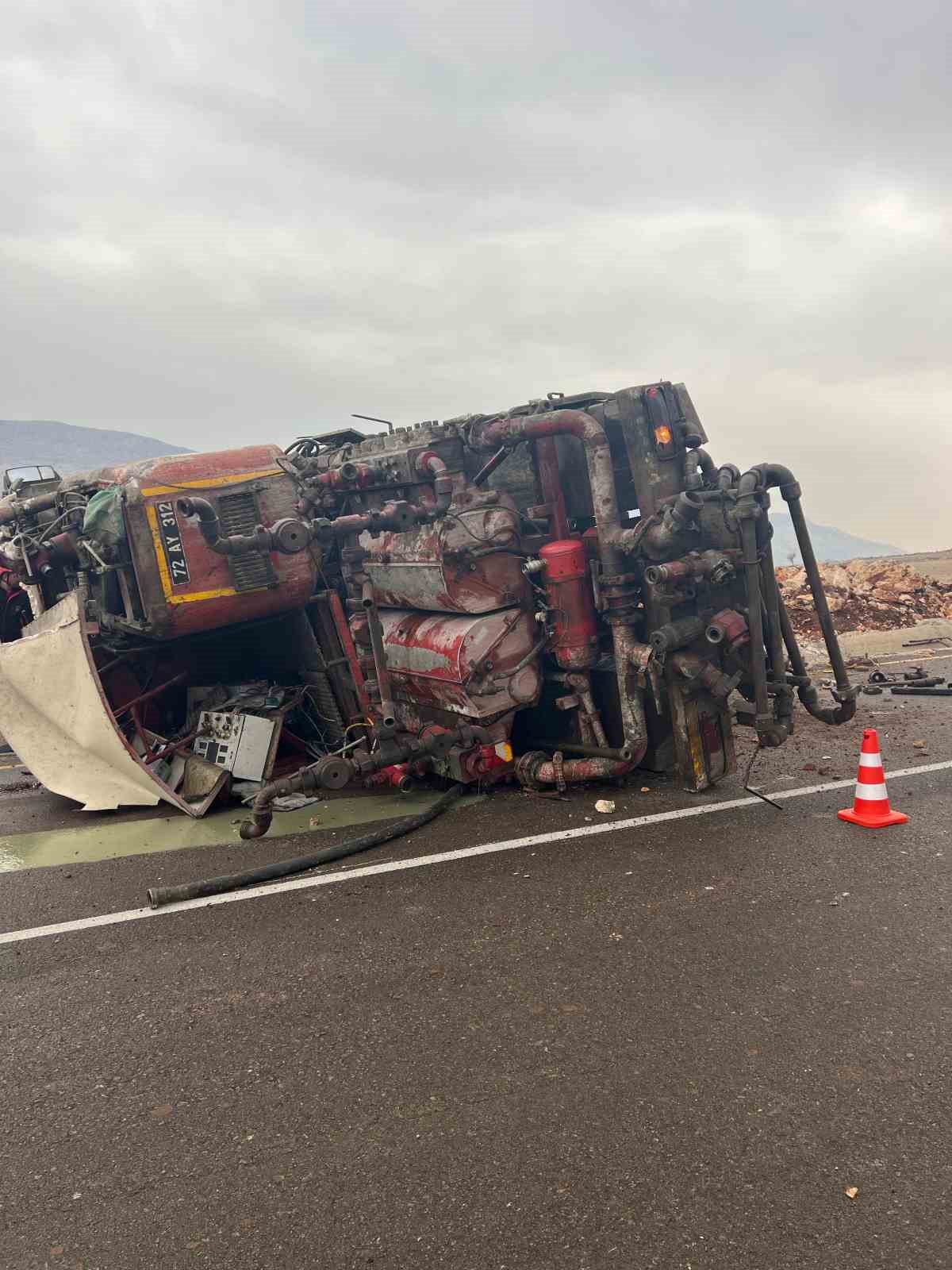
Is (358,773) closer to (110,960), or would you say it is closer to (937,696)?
(110,960)

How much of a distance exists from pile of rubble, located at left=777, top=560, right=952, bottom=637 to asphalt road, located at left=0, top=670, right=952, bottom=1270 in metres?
9.73

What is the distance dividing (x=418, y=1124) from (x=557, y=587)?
3.67 metres

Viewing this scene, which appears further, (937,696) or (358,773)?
(937,696)

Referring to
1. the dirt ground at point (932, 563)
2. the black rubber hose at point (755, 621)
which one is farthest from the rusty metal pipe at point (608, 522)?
the dirt ground at point (932, 563)

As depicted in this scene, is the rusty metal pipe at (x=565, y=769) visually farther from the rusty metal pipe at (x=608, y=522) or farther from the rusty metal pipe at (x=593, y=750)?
the rusty metal pipe at (x=608, y=522)

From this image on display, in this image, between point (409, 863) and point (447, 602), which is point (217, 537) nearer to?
point (447, 602)

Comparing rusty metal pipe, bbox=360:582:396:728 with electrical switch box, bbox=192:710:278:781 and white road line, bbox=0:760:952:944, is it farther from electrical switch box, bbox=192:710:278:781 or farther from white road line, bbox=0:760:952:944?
white road line, bbox=0:760:952:944

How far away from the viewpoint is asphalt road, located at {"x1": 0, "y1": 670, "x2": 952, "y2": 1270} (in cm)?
236

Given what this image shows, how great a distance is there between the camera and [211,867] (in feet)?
17.3

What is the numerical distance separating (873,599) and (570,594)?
1103cm

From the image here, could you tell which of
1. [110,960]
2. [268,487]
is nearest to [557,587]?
[268,487]

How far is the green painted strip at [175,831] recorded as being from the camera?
577cm

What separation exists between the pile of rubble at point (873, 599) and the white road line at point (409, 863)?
327 inches

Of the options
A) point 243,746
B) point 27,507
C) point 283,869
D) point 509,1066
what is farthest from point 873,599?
point 509,1066
